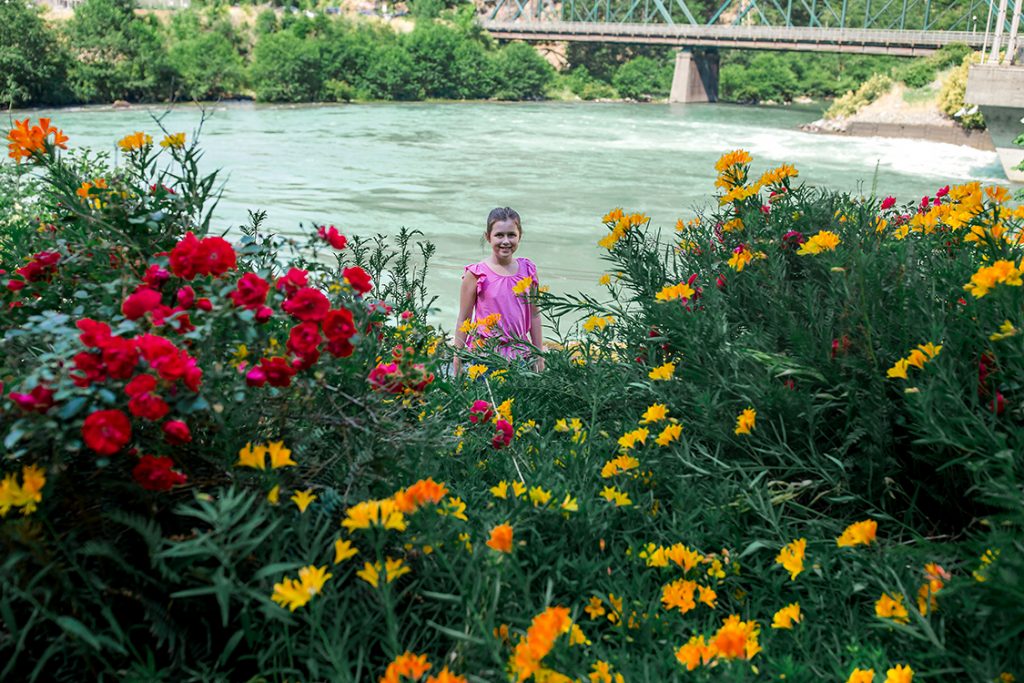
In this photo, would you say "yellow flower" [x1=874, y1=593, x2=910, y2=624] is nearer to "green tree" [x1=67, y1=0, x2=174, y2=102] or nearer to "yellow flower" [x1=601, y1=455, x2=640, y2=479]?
"yellow flower" [x1=601, y1=455, x2=640, y2=479]

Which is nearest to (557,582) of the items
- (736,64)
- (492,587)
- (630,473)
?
(492,587)

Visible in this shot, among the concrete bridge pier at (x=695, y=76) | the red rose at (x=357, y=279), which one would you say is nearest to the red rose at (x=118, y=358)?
the red rose at (x=357, y=279)

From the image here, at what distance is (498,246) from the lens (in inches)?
170

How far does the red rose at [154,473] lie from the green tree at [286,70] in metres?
39.3

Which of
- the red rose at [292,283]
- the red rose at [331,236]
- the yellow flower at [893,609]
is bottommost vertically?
the yellow flower at [893,609]

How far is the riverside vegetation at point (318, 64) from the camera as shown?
3241cm

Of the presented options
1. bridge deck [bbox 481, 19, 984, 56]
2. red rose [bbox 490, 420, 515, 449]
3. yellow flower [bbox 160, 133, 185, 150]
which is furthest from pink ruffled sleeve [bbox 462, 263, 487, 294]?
bridge deck [bbox 481, 19, 984, 56]

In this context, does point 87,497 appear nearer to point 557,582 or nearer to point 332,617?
point 332,617

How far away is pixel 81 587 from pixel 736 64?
67.7 metres

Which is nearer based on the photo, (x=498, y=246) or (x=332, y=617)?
(x=332, y=617)

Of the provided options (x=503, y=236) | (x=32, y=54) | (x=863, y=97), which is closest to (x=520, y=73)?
(x=863, y=97)

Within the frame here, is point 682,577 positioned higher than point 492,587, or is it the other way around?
point 492,587

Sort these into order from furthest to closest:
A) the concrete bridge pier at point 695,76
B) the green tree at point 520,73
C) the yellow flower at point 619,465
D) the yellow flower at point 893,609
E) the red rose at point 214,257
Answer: the concrete bridge pier at point 695,76 → the green tree at point 520,73 → the yellow flower at point 619,465 → the red rose at point 214,257 → the yellow flower at point 893,609

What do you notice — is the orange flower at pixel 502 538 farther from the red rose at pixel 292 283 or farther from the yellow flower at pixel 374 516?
the red rose at pixel 292 283
